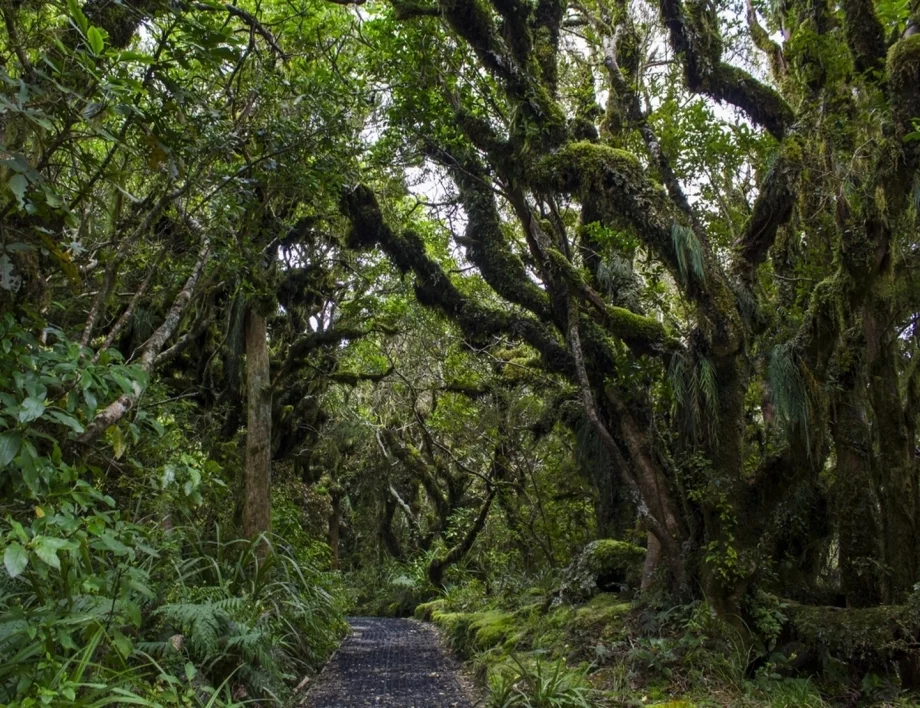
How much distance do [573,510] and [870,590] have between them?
5.72 m

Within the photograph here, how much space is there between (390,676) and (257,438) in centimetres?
290

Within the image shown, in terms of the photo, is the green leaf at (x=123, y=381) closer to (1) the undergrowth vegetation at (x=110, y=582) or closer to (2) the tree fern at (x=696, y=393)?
(1) the undergrowth vegetation at (x=110, y=582)

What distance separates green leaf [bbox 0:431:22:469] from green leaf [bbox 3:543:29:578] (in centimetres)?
30

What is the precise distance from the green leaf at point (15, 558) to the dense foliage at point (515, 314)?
1 cm

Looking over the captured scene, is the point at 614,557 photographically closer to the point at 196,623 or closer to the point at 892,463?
the point at 892,463

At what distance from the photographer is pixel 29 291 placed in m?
2.91

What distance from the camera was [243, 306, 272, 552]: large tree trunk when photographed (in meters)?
7.05

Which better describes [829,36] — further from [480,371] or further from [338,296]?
[338,296]

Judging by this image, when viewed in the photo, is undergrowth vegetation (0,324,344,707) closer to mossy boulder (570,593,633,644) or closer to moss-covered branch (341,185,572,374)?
mossy boulder (570,593,633,644)

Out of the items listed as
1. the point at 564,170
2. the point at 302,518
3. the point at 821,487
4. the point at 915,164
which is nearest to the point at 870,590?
the point at 821,487

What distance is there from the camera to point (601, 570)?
755cm

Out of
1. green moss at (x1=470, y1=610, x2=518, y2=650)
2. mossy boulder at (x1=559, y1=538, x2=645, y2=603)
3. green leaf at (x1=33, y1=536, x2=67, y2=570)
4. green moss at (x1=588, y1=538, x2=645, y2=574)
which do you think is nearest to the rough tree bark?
green leaf at (x1=33, y1=536, x2=67, y2=570)

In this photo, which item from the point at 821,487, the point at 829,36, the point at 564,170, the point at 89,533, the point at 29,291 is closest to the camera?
the point at 89,533

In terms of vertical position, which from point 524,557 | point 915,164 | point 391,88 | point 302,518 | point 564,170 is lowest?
point 524,557
